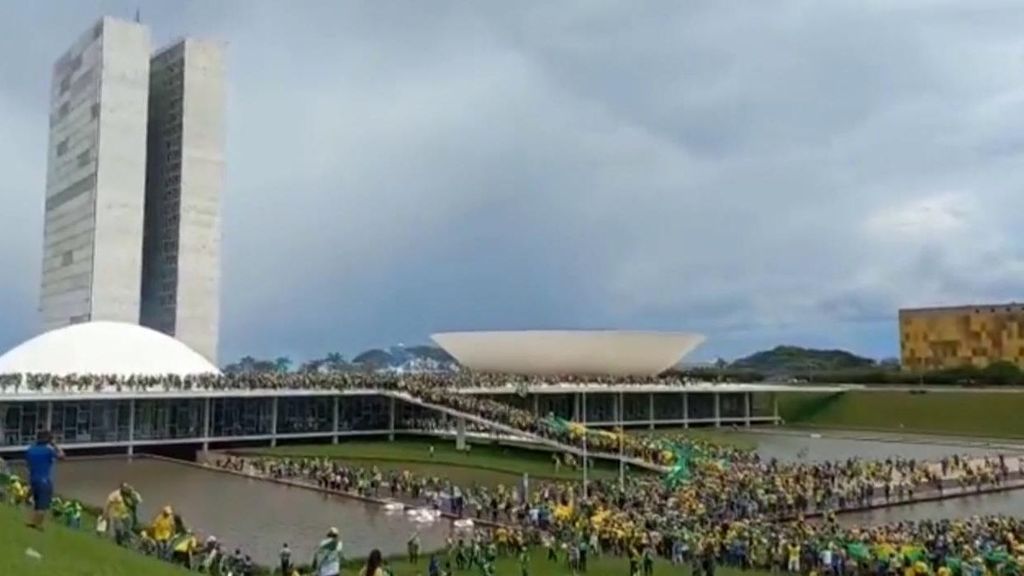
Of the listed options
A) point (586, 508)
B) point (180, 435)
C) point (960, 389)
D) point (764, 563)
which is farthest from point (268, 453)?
point (960, 389)

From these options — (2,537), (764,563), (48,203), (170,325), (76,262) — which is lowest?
(764,563)

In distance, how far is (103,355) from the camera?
41.0 metres

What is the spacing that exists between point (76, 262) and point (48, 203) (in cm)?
1022

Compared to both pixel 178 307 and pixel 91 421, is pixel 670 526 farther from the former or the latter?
pixel 178 307

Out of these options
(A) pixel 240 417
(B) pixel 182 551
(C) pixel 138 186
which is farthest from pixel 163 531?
(C) pixel 138 186

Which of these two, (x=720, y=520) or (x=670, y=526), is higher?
(x=670, y=526)

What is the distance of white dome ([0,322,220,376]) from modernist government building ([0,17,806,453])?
84 millimetres

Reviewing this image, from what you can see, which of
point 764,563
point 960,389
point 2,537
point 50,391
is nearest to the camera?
point 2,537

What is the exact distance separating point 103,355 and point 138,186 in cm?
2370

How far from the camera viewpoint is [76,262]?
61938 millimetres

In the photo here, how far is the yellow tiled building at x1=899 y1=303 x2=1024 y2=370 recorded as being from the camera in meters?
73.4

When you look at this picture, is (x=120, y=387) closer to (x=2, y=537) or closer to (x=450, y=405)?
(x=450, y=405)

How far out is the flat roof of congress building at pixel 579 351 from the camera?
5388cm

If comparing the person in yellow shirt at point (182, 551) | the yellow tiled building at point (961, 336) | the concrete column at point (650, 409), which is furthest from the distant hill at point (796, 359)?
the person in yellow shirt at point (182, 551)
